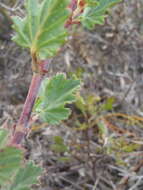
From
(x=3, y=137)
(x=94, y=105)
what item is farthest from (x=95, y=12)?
(x=94, y=105)

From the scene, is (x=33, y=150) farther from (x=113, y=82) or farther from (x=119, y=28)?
(x=119, y=28)

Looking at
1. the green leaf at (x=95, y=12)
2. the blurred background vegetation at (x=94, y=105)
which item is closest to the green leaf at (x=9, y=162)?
the green leaf at (x=95, y=12)

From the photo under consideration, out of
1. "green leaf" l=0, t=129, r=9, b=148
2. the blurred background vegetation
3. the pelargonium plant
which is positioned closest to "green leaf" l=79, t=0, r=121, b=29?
the pelargonium plant

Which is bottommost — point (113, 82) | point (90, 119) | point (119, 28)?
point (90, 119)

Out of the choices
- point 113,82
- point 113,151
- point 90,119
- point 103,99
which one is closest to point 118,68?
point 113,82

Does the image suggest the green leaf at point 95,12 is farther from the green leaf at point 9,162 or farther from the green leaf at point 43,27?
the green leaf at point 9,162

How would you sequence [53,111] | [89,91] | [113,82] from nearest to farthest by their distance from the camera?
[53,111]
[89,91]
[113,82]
